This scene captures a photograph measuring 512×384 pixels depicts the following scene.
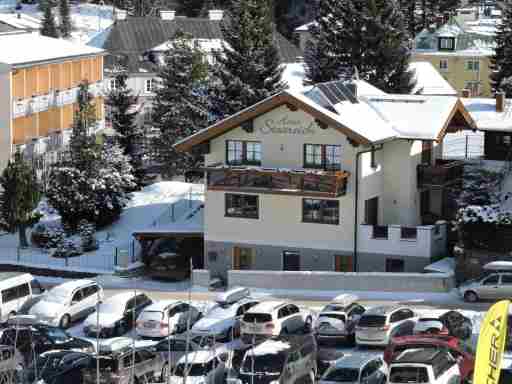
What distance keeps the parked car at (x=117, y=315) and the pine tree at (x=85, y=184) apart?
50.0 feet

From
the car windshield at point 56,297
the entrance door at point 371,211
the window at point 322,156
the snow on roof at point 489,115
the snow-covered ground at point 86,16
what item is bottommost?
the car windshield at point 56,297

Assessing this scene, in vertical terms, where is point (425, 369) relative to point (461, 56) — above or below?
below

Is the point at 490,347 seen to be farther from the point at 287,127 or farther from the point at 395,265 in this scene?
the point at 287,127

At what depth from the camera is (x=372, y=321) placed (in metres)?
38.8

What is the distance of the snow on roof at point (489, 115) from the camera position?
55.9 metres

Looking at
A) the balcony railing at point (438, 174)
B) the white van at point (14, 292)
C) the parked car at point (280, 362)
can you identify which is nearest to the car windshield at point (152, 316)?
the white van at point (14, 292)

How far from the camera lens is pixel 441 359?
32844 millimetres

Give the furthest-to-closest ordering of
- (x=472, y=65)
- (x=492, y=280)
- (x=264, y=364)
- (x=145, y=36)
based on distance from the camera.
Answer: (x=145, y=36)
(x=472, y=65)
(x=492, y=280)
(x=264, y=364)

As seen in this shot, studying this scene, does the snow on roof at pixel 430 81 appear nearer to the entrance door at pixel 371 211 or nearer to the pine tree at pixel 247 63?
the pine tree at pixel 247 63

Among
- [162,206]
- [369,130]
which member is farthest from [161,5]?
[369,130]

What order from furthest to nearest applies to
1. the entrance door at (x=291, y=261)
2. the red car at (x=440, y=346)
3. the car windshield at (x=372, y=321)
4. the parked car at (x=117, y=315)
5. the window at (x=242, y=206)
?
1. the window at (x=242, y=206)
2. the entrance door at (x=291, y=261)
3. the parked car at (x=117, y=315)
4. the car windshield at (x=372, y=321)
5. the red car at (x=440, y=346)

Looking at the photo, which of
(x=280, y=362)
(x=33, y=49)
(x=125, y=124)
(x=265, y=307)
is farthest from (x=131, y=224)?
(x=280, y=362)

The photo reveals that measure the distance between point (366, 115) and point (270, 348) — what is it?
21.6 meters

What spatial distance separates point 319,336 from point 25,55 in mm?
41136
